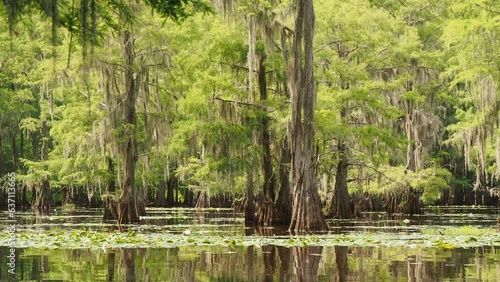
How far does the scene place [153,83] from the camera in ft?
106

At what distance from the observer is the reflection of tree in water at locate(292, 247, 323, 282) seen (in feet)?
35.3

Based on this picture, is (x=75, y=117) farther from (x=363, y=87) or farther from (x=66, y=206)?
(x=66, y=206)

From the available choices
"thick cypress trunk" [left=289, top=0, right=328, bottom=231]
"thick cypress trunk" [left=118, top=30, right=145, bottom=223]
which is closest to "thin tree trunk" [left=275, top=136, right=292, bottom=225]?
"thick cypress trunk" [left=289, top=0, right=328, bottom=231]

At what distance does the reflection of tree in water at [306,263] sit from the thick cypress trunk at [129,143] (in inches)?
598

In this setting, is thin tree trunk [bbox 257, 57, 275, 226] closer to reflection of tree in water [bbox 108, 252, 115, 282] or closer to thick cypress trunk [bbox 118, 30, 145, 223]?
thick cypress trunk [bbox 118, 30, 145, 223]

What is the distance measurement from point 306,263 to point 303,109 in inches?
454

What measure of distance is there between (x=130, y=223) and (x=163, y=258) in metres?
16.0

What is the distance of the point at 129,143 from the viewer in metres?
31.3

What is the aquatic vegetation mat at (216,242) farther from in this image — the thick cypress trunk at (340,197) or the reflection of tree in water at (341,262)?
the thick cypress trunk at (340,197)

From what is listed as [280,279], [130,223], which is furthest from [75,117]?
[280,279]

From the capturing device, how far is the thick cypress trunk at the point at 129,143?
1184 inches

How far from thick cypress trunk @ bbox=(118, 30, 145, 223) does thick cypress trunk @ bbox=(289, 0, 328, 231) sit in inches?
325

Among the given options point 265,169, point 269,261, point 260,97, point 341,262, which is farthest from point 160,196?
point 341,262

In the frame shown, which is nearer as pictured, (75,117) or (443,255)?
(443,255)
